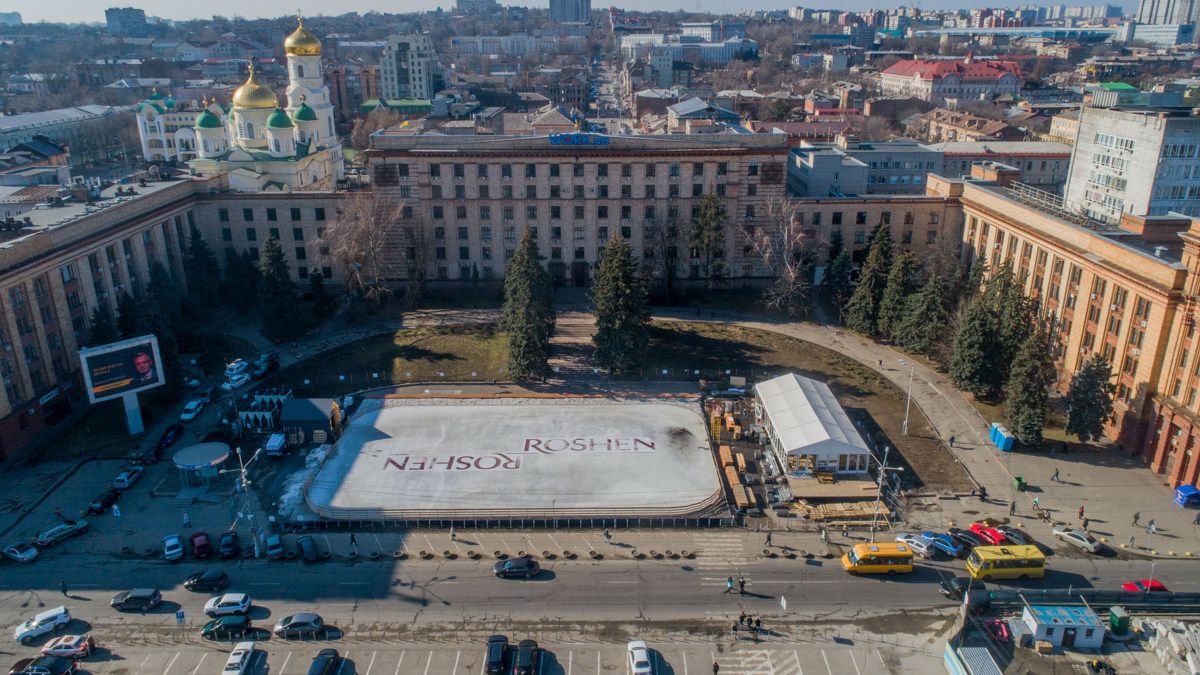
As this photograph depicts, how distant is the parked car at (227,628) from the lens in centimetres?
4003

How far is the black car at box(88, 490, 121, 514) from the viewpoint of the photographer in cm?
5059

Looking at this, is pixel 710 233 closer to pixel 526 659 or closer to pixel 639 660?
pixel 639 660

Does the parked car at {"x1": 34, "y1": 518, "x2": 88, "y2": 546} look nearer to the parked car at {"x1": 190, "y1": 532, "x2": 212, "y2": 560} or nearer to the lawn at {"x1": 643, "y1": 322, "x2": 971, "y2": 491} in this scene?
the parked car at {"x1": 190, "y1": 532, "x2": 212, "y2": 560}

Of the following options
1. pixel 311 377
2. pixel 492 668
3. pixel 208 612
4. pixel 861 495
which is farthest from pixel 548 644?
pixel 311 377

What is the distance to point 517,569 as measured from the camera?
4444 cm

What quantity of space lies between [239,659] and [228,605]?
13.9ft

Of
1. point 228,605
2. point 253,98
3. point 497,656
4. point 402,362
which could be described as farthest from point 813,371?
point 253,98

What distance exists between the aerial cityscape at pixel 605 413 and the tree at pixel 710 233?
46cm

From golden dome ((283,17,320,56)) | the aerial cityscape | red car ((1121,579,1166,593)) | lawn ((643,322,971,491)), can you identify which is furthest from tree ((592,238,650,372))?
golden dome ((283,17,320,56))

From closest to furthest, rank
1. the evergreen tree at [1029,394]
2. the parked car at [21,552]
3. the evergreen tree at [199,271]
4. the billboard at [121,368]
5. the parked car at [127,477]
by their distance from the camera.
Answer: the parked car at [21,552]
the parked car at [127,477]
the evergreen tree at [1029,394]
the billboard at [121,368]
the evergreen tree at [199,271]

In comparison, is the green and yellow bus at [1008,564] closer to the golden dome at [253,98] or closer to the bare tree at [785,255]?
the bare tree at [785,255]

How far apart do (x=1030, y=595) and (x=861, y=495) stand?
12.0m

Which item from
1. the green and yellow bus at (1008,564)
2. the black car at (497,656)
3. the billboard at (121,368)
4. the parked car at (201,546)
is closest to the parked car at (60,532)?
the parked car at (201,546)

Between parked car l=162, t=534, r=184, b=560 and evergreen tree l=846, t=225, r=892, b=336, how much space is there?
5892 cm
